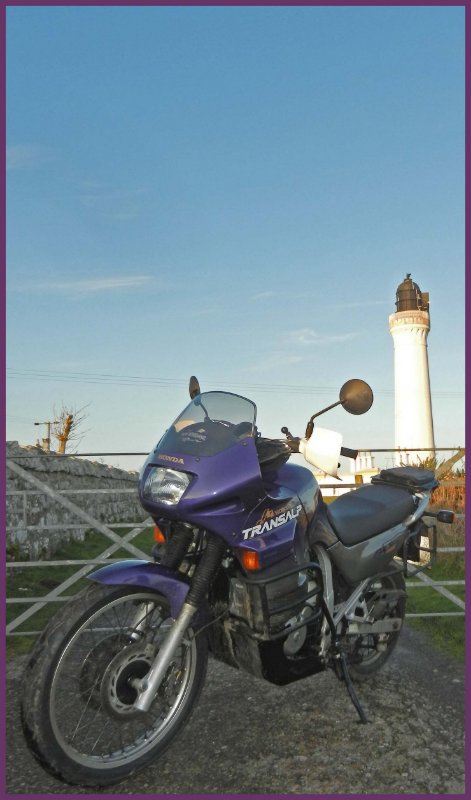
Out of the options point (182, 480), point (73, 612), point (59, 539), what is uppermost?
point (182, 480)

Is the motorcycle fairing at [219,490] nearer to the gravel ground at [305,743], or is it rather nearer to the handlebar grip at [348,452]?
the handlebar grip at [348,452]

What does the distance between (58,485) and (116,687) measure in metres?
8.36

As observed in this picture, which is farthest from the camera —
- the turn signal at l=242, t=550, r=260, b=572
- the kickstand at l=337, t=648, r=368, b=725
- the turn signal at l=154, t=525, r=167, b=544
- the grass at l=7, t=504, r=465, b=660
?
the grass at l=7, t=504, r=465, b=660

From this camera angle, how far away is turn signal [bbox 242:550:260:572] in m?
3.08

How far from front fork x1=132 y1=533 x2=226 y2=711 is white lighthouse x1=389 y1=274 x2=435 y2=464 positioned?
2819 cm

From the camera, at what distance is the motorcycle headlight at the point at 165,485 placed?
9.66ft

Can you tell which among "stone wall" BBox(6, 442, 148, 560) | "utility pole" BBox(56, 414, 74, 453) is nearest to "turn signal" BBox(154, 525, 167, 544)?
"stone wall" BBox(6, 442, 148, 560)

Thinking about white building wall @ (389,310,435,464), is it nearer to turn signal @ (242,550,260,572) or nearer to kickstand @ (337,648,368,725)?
kickstand @ (337,648,368,725)

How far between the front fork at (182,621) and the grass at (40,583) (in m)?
2.56

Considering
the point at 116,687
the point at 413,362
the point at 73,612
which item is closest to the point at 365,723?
the point at 116,687

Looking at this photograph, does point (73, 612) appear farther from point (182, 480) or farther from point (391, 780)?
point (391, 780)

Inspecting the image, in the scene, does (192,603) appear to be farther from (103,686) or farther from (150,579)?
(103,686)

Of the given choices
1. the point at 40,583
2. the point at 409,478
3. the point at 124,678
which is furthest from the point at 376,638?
the point at 40,583

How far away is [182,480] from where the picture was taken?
2959 mm
